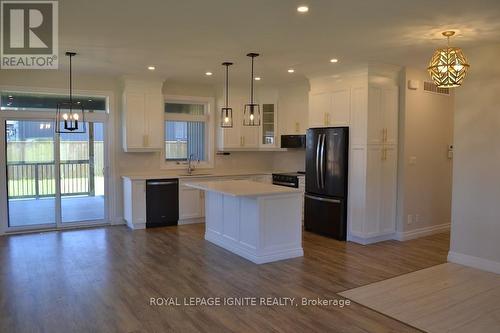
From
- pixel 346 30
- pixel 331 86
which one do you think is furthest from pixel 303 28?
pixel 331 86

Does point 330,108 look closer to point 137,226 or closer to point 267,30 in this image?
point 267,30

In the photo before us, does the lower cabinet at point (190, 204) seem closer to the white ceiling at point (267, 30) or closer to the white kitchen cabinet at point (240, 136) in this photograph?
the white kitchen cabinet at point (240, 136)

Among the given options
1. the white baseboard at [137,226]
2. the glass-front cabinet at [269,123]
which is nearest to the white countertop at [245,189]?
the white baseboard at [137,226]

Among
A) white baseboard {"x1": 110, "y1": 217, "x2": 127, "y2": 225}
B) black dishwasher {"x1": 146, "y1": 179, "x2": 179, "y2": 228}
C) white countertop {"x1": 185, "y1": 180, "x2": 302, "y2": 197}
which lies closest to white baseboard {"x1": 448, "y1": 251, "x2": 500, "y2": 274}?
white countertop {"x1": 185, "y1": 180, "x2": 302, "y2": 197}

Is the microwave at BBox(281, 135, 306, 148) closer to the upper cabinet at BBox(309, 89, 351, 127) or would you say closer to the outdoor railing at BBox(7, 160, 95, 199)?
the upper cabinet at BBox(309, 89, 351, 127)

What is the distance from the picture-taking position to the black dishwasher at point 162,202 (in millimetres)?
6918

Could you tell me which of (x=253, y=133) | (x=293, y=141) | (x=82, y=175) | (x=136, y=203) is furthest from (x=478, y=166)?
(x=82, y=175)

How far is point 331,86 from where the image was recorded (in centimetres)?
629

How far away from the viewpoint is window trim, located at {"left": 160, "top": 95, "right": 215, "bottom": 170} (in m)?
7.64

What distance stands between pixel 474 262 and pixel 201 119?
533 cm

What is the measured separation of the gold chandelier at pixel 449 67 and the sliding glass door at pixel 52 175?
552 centimetres

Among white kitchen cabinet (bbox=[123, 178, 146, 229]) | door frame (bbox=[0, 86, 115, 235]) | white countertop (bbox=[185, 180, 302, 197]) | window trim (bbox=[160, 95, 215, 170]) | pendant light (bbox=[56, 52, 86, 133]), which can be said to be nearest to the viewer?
white countertop (bbox=[185, 180, 302, 197])

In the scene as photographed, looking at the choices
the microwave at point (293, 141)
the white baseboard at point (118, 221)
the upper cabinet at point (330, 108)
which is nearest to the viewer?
the upper cabinet at point (330, 108)

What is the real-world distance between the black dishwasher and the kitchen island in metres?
1.63
